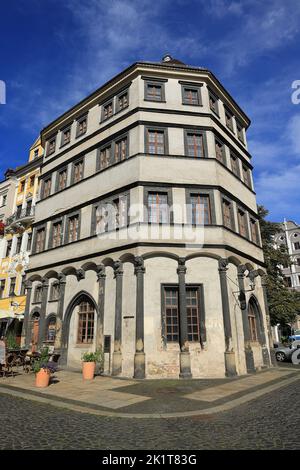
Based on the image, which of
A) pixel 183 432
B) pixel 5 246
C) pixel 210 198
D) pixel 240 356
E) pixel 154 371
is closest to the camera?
pixel 183 432

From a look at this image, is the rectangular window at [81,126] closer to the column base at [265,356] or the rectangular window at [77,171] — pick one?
the rectangular window at [77,171]

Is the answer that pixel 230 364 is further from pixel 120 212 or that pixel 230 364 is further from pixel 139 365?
pixel 120 212

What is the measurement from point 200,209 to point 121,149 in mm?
5869

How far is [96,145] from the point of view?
2002 centimetres

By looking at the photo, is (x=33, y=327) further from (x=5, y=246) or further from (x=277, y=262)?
(x=277, y=262)

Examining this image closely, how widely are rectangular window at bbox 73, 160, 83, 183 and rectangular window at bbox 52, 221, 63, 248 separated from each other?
3.04m

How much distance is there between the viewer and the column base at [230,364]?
1394cm

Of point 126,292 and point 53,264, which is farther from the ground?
point 53,264

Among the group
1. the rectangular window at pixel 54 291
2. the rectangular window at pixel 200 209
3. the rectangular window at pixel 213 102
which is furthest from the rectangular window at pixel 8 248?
the rectangular window at pixel 213 102

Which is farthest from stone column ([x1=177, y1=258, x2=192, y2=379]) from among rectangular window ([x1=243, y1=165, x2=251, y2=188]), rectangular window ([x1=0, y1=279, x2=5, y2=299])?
rectangular window ([x1=0, y1=279, x2=5, y2=299])

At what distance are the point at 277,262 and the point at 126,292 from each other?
19.7 meters

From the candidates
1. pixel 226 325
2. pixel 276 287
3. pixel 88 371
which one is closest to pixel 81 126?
pixel 88 371
